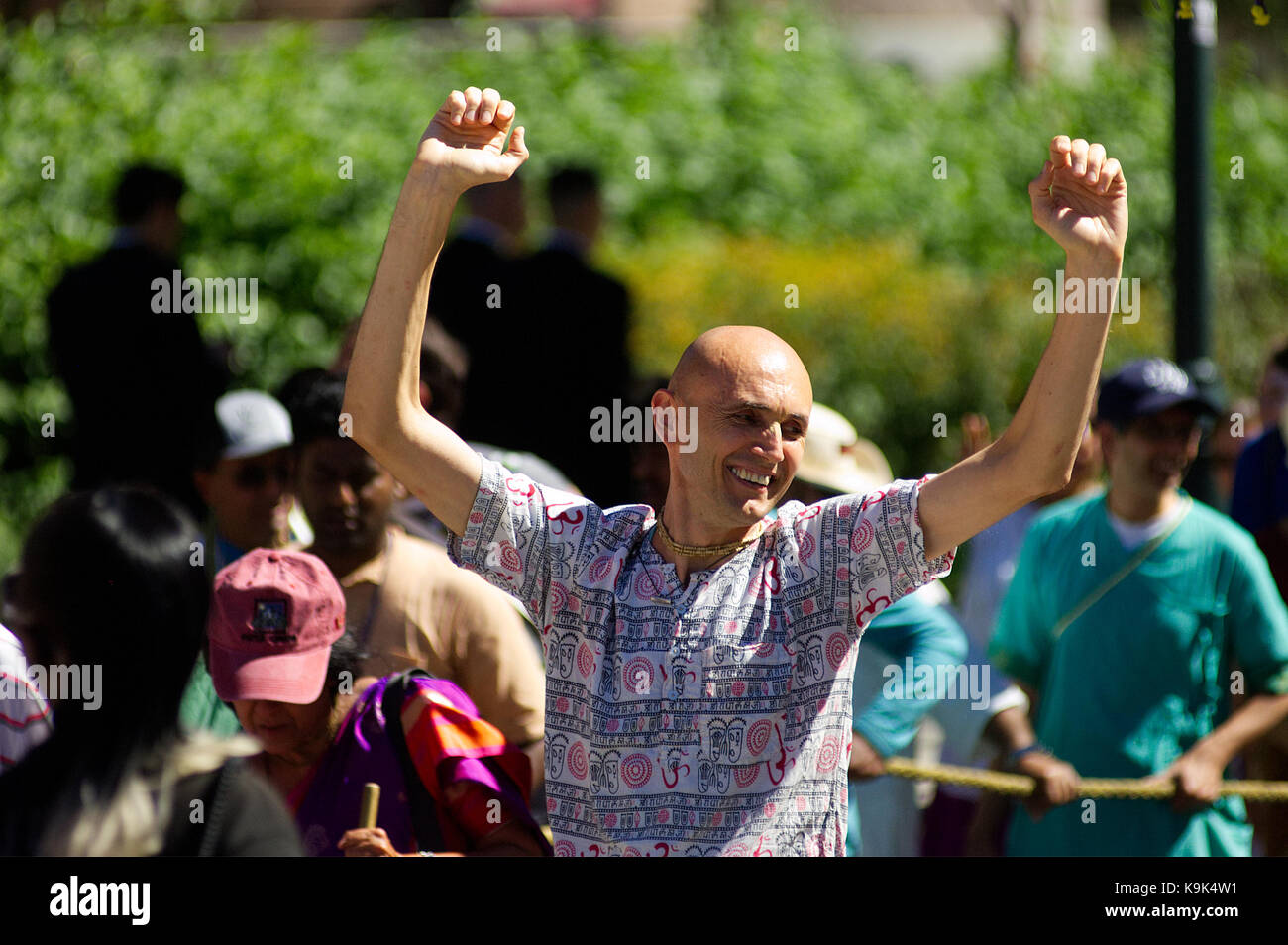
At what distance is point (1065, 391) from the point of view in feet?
8.25

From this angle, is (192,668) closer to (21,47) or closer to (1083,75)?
(21,47)

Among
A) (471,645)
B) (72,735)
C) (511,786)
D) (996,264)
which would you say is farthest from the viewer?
(996,264)

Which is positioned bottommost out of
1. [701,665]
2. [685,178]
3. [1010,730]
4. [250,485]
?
[1010,730]

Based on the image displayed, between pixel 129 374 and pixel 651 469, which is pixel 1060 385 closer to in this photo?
pixel 651 469

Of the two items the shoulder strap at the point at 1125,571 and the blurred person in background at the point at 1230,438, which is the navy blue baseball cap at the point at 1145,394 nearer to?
the shoulder strap at the point at 1125,571

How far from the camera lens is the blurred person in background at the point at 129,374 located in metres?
5.85

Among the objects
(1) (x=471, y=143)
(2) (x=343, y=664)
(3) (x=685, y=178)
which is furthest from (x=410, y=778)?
(3) (x=685, y=178)

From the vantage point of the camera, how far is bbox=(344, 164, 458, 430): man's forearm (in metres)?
2.61

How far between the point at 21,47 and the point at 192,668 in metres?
8.41

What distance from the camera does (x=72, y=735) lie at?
2201 mm

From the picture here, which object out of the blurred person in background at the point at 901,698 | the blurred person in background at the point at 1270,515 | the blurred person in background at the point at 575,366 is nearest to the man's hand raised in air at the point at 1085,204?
the blurred person in background at the point at 901,698

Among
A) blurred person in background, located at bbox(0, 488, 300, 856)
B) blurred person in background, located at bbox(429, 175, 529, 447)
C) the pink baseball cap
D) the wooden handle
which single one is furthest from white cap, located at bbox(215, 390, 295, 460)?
blurred person in background, located at bbox(0, 488, 300, 856)

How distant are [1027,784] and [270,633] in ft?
6.92

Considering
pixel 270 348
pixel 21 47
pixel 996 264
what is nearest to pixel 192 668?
pixel 270 348
